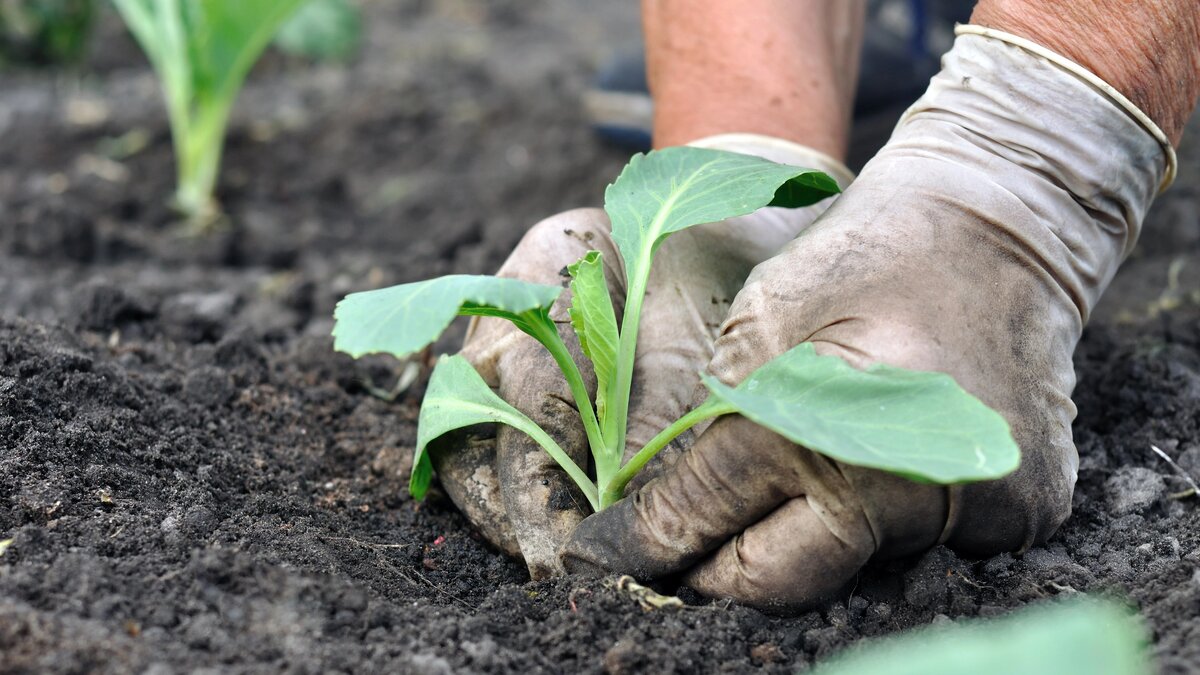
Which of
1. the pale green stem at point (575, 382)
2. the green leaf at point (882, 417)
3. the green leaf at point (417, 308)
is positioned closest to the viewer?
the green leaf at point (882, 417)

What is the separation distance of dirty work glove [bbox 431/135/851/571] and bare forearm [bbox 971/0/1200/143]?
19.6 inches

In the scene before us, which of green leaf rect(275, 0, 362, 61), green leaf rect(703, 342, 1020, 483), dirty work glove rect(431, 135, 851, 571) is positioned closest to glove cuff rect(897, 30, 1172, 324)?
dirty work glove rect(431, 135, 851, 571)

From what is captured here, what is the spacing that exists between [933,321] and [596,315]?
1.39 feet

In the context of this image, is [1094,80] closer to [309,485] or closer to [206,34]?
[309,485]

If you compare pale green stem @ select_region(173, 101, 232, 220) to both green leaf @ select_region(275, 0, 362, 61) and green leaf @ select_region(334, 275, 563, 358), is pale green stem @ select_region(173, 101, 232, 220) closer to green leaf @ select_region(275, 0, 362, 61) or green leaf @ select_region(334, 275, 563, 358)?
green leaf @ select_region(275, 0, 362, 61)

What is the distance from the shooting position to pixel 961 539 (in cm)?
138

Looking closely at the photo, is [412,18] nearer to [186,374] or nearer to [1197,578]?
[186,374]

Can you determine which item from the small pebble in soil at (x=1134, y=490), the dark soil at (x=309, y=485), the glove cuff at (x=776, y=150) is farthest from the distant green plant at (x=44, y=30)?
the small pebble in soil at (x=1134, y=490)

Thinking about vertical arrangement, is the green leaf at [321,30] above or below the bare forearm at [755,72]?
below

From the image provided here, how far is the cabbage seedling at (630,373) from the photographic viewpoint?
1069mm

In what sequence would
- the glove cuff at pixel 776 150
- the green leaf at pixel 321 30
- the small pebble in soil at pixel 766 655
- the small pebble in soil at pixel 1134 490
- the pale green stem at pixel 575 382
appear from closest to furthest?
the small pebble in soil at pixel 766 655 → the pale green stem at pixel 575 382 → the small pebble in soil at pixel 1134 490 → the glove cuff at pixel 776 150 → the green leaf at pixel 321 30

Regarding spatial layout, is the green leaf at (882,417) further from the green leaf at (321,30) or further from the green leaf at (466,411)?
the green leaf at (321,30)

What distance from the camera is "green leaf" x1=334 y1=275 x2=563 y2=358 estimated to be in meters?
1.14

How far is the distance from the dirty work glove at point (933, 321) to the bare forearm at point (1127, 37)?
0.13ft
